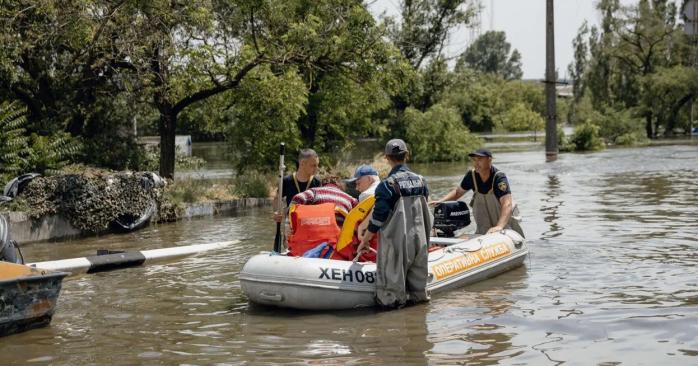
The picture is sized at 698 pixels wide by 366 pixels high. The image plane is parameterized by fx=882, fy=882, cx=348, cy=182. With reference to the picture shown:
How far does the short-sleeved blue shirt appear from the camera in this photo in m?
12.0

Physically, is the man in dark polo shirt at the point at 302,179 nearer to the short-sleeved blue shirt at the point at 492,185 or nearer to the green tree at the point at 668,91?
the short-sleeved blue shirt at the point at 492,185

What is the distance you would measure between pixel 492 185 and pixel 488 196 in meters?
0.20

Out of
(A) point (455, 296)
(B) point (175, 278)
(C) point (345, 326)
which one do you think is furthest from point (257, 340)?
(B) point (175, 278)

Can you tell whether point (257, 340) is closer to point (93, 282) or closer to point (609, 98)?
point (93, 282)

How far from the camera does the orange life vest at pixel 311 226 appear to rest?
990 centimetres

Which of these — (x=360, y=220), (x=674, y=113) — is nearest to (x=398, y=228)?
(x=360, y=220)

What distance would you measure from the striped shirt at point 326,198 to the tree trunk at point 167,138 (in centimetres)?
1221

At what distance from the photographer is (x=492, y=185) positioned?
12.2 meters

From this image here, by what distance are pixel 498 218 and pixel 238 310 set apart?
14.0 feet

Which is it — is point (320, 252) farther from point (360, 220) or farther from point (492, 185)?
point (492, 185)

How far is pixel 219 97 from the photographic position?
2491 centimetres

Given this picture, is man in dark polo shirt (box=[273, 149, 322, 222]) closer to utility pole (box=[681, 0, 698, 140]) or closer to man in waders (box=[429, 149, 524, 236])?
man in waders (box=[429, 149, 524, 236])

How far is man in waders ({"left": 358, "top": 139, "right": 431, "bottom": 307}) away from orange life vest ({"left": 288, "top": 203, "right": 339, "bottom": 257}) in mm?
614

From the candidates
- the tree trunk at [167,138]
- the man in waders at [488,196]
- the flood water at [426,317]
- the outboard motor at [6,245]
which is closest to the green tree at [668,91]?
the tree trunk at [167,138]
